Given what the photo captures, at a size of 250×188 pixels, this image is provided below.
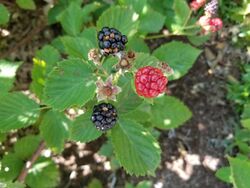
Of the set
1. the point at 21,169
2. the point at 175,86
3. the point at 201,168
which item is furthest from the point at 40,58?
the point at 201,168

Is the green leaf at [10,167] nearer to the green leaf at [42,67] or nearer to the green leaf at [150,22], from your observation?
the green leaf at [42,67]

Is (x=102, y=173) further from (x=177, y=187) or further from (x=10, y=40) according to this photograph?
(x=10, y=40)

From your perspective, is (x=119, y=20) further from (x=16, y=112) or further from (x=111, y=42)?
(x=16, y=112)

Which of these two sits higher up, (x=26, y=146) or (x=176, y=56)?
(x=176, y=56)

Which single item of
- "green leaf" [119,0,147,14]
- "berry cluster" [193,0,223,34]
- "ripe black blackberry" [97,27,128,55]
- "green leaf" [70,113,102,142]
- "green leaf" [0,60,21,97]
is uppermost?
"ripe black blackberry" [97,27,128,55]

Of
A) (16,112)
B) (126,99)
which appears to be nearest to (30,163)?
(16,112)

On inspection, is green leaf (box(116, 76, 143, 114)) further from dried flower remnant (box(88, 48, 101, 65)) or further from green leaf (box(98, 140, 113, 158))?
green leaf (box(98, 140, 113, 158))

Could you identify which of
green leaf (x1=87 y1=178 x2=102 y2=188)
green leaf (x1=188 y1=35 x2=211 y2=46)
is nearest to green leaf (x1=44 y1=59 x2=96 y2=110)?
green leaf (x1=87 y1=178 x2=102 y2=188)
